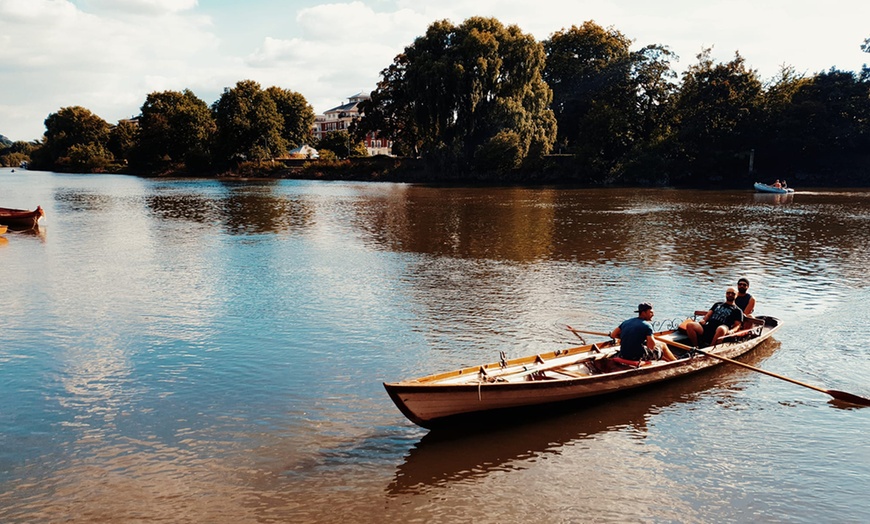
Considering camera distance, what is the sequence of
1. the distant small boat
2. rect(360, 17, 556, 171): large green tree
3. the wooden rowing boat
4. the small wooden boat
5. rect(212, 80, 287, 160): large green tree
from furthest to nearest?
rect(212, 80, 287, 160): large green tree, rect(360, 17, 556, 171): large green tree, the distant small boat, the small wooden boat, the wooden rowing boat

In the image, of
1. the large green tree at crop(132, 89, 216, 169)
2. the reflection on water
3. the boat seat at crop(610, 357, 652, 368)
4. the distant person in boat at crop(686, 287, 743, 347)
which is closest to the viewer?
the boat seat at crop(610, 357, 652, 368)

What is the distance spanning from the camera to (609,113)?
287 feet

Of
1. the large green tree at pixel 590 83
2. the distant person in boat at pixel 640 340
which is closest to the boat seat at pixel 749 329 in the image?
the distant person in boat at pixel 640 340

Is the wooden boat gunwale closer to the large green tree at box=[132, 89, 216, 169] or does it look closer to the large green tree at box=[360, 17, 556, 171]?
the large green tree at box=[360, 17, 556, 171]

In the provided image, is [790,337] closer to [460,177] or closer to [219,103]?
[460,177]

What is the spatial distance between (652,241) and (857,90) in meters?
58.9

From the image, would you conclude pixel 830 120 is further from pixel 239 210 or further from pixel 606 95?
pixel 239 210

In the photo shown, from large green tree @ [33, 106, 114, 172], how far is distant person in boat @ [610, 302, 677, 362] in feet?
514

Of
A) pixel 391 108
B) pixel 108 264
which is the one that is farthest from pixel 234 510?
pixel 391 108

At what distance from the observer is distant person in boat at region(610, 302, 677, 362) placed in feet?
43.2

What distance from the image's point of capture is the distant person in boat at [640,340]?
13.2 meters

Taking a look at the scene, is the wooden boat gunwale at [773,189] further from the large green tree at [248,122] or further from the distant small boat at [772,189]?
the large green tree at [248,122]

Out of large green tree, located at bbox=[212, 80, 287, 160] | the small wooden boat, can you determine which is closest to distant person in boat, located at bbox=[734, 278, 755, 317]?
the small wooden boat

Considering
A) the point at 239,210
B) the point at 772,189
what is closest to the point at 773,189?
the point at 772,189
